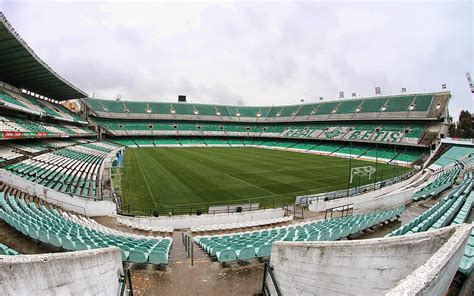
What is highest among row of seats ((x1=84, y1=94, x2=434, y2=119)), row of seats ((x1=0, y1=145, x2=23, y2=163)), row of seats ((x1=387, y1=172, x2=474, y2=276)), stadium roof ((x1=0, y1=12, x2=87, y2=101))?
row of seats ((x1=84, y1=94, x2=434, y2=119))

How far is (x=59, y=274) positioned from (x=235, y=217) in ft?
34.4

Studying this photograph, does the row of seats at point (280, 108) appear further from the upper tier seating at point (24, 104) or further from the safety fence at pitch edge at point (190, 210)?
the safety fence at pitch edge at point (190, 210)

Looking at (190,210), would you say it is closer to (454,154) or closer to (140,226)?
(140,226)

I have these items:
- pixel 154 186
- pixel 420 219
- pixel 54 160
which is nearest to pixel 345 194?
pixel 420 219

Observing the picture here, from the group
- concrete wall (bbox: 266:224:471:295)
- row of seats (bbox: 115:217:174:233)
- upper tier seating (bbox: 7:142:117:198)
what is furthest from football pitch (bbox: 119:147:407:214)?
concrete wall (bbox: 266:224:471:295)

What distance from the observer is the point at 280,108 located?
77062 millimetres

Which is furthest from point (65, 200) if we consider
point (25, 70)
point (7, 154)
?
point (25, 70)

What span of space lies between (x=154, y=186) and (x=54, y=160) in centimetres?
826

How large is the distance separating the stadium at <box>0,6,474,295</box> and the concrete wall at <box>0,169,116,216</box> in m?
0.06

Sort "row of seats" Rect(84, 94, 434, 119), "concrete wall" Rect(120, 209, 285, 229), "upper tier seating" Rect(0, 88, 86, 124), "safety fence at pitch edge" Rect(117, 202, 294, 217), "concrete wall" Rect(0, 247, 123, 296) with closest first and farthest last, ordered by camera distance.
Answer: "concrete wall" Rect(0, 247, 123, 296) < "concrete wall" Rect(120, 209, 285, 229) < "safety fence at pitch edge" Rect(117, 202, 294, 217) < "upper tier seating" Rect(0, 88, 86, 124) < "row of seats" Rect(84, 94, 434, 119)

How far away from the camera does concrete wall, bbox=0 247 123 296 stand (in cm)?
348

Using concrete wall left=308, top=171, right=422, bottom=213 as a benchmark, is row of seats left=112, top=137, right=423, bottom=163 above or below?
above

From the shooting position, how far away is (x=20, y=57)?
2414 cm

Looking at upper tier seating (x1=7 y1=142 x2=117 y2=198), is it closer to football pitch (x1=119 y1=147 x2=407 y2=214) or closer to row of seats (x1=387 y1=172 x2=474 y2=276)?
football pitch (x1=119 y1=147 x2=407 y2=214)
